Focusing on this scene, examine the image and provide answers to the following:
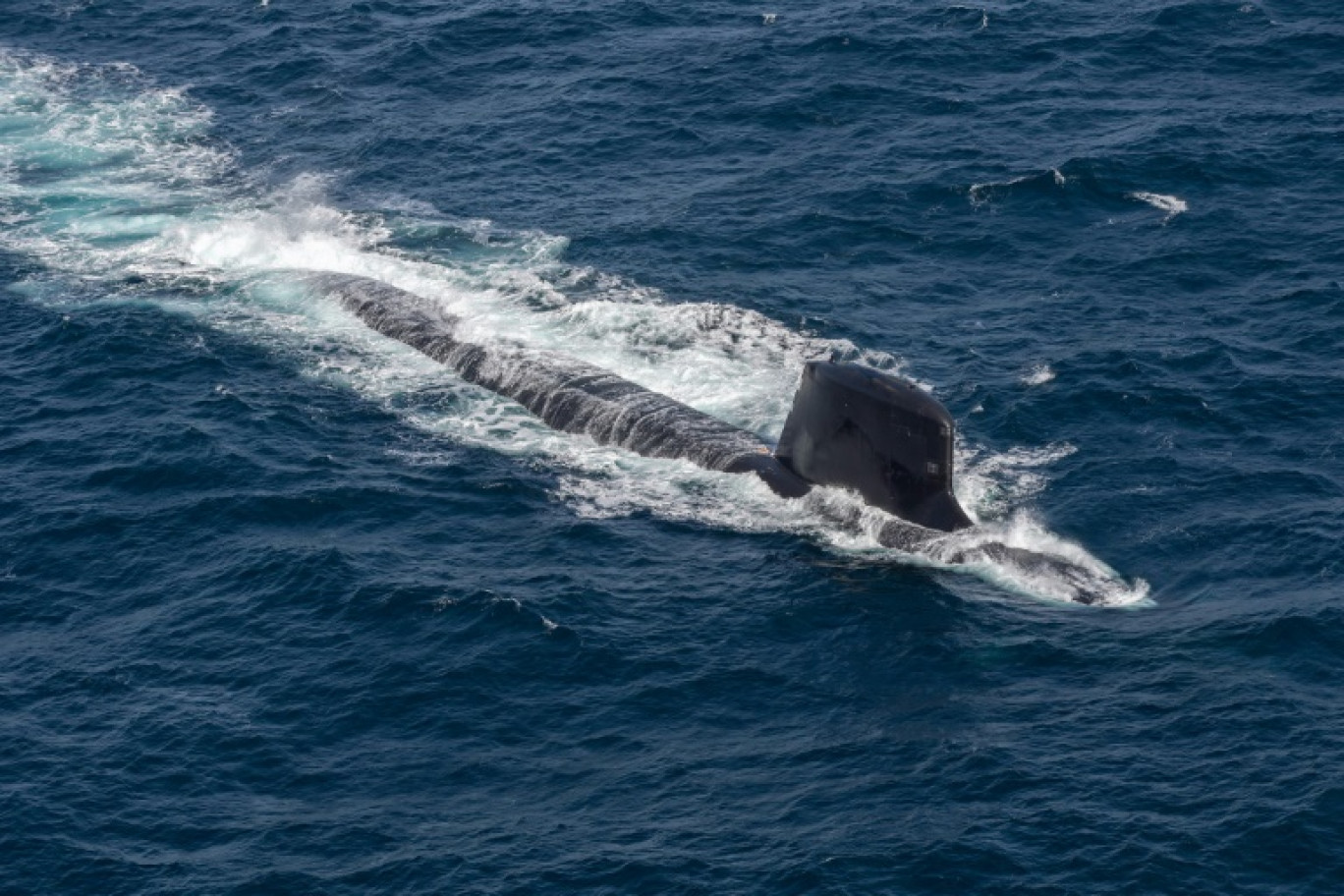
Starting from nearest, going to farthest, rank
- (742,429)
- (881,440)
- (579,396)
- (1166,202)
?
1. (881,440)
2. (742,429)
3. (579,396)
4. (1166,202)

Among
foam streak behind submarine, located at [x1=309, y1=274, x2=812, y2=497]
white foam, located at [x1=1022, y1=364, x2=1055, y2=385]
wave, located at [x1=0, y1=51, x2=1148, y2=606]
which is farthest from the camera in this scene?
white foam, located at [x1=1022, y1=364, x2=1055, y2=385]

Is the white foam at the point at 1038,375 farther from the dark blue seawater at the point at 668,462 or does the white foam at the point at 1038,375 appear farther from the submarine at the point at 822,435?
the submarine at the point at 822,435

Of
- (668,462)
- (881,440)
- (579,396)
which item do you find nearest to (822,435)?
(881,440)

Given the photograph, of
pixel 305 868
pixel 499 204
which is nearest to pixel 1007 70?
pixel 499 204

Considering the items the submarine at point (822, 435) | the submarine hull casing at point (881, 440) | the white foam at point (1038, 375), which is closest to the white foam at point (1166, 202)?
the white foam at point (1038, 375)

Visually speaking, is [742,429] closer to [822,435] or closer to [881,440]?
[822,435]

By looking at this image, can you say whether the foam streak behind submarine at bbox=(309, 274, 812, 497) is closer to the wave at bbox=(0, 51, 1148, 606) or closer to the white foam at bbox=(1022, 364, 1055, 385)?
the wave at bbox=(0, 51, 1148, 606)

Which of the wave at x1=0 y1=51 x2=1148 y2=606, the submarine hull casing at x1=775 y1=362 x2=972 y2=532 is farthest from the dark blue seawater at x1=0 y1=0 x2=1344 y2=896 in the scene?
the submarine hull casing at x1=775 y1=362 x2=972 y2=532
